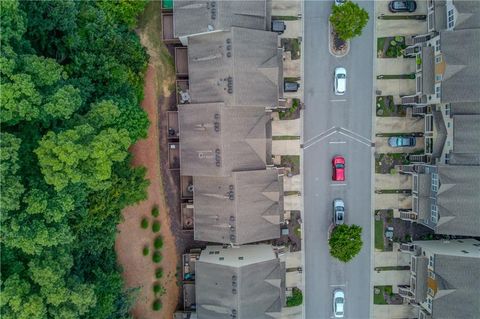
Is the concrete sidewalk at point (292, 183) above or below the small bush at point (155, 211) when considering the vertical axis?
above

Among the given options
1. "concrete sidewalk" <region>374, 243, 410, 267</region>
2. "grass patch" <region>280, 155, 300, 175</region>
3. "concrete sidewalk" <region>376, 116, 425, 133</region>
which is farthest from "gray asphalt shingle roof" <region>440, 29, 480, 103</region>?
"concrete sidewalk" <region>374, 243, 410, 267</region>

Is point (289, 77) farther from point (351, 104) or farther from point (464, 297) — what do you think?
point (464, 297)

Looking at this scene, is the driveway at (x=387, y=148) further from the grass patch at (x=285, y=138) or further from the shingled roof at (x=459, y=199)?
the grass patch at (x=285, y=138)

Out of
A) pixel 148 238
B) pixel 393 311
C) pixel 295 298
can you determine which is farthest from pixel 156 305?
pixel 393 311

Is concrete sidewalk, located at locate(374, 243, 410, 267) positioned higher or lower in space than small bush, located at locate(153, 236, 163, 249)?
lower

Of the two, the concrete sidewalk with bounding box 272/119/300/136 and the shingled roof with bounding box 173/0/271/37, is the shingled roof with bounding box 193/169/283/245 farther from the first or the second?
the shingled roof with bounding box 173/0/271/37

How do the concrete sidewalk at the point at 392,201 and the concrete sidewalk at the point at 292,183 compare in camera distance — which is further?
the concrete sidewalk at the point at 392,201

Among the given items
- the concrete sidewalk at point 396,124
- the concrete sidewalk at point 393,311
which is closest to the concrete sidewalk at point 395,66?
the concrete sidewalk at point 396,124
